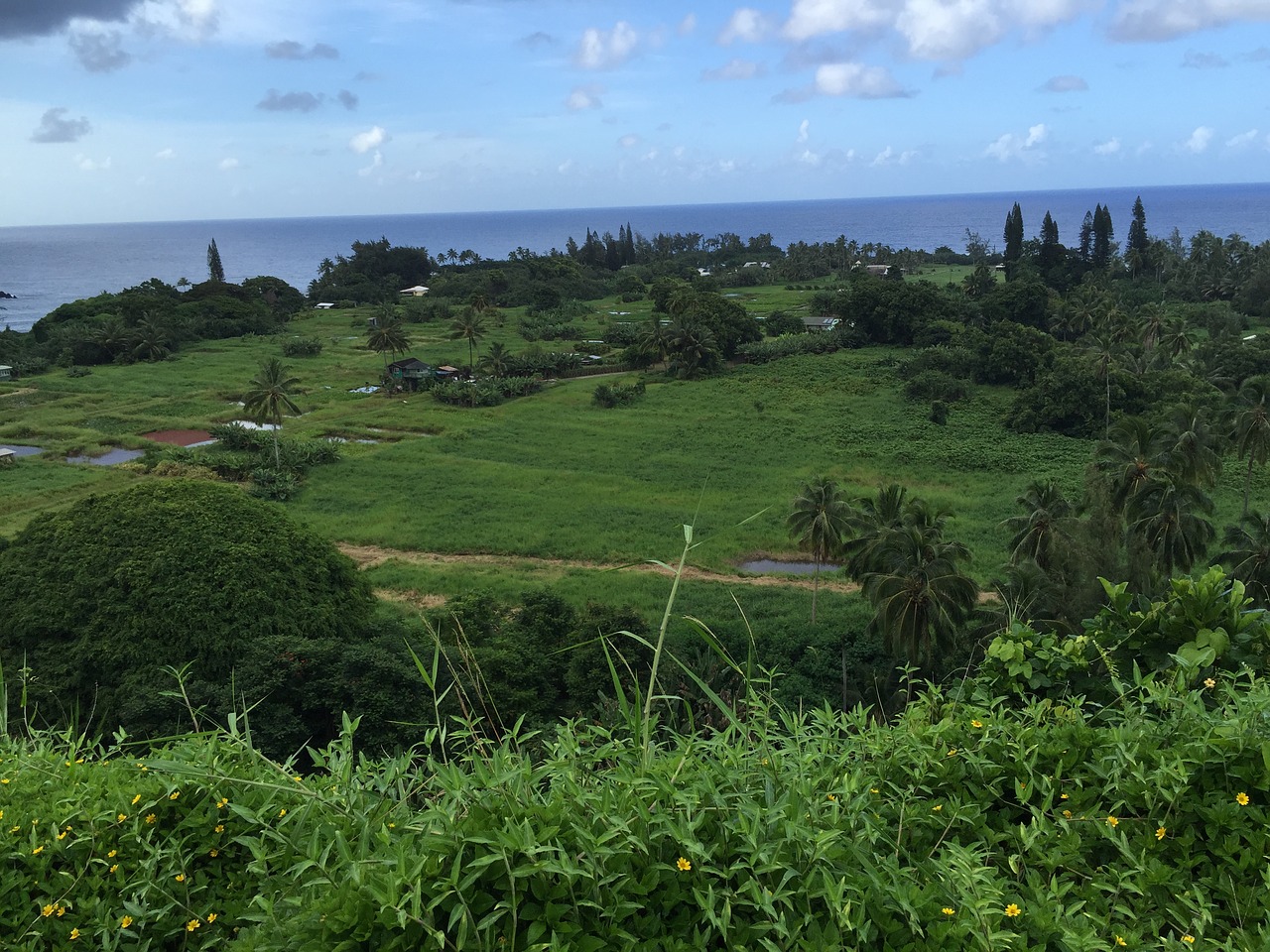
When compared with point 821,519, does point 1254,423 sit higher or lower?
higher

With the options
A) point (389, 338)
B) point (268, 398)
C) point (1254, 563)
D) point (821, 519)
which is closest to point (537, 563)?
point (821, 519)

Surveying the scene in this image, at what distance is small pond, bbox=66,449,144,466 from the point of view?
36.8 meters

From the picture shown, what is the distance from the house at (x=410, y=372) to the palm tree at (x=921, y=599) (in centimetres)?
3892

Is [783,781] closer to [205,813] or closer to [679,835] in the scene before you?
[679,835]

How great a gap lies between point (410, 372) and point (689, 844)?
5209 cm

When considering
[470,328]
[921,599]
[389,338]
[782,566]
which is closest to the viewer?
[921,599]

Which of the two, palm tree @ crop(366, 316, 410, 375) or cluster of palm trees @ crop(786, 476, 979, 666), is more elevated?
palm tree @ crop(366, 316, 410, 375)

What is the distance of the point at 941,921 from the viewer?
10.8 feet

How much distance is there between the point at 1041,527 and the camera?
20500 millimetres

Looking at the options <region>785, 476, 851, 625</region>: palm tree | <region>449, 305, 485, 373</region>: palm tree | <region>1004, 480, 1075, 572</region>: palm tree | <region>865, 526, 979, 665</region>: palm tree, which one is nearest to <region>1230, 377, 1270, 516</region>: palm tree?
<region>1004, 480, 1075, 572</region>: palm tree

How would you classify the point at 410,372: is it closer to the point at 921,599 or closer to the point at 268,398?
the point at 268,398

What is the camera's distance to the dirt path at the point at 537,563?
2602 centimetres

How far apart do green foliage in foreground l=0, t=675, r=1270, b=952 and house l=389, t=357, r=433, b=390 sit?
49046 mm

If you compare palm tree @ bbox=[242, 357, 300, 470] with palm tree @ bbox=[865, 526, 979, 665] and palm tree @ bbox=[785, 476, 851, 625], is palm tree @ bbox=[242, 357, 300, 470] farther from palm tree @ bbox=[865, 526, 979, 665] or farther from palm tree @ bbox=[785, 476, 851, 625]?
palm tree @ bbox=[865, 526, 979, 665]
